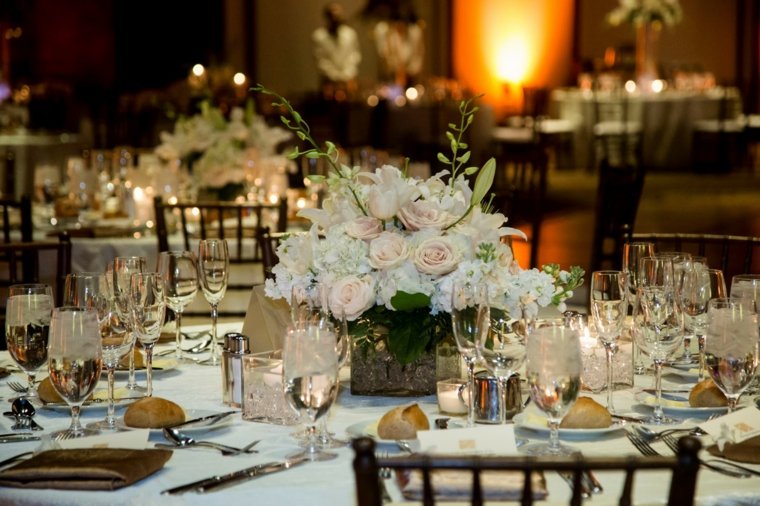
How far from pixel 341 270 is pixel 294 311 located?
11cm

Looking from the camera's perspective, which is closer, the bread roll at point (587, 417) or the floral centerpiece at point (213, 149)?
the bread roll at point (587, 417)

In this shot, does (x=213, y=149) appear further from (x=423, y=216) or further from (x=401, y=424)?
(x=401, y=424)

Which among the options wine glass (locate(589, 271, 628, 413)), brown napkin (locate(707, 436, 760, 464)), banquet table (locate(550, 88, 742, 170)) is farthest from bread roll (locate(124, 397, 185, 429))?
banquet table (locate(550, 88, 742, 170))

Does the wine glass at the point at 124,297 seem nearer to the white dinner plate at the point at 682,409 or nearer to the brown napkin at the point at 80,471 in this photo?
the brown napkin at the point at 80,471

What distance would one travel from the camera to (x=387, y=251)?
215 cm

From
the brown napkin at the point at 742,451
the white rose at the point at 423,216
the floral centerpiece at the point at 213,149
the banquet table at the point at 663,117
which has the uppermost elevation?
the banquet table at the point at 663,117

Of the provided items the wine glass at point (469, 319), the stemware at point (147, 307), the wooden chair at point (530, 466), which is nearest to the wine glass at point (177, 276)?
the stemware at point (147, 307)

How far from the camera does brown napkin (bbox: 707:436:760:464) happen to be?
1.77m

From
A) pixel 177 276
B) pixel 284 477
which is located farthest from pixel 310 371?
pixel 177 276

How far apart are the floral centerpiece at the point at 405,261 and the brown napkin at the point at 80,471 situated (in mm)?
524

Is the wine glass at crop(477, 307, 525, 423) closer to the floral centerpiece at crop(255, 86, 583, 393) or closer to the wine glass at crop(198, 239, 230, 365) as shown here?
the floral centerpiece at crop(255, 86, 583, 393)

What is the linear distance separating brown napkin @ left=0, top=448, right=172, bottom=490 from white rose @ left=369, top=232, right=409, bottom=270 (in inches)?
22.9

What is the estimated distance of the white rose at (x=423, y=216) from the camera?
7.16 ft

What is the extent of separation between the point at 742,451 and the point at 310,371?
65cm
